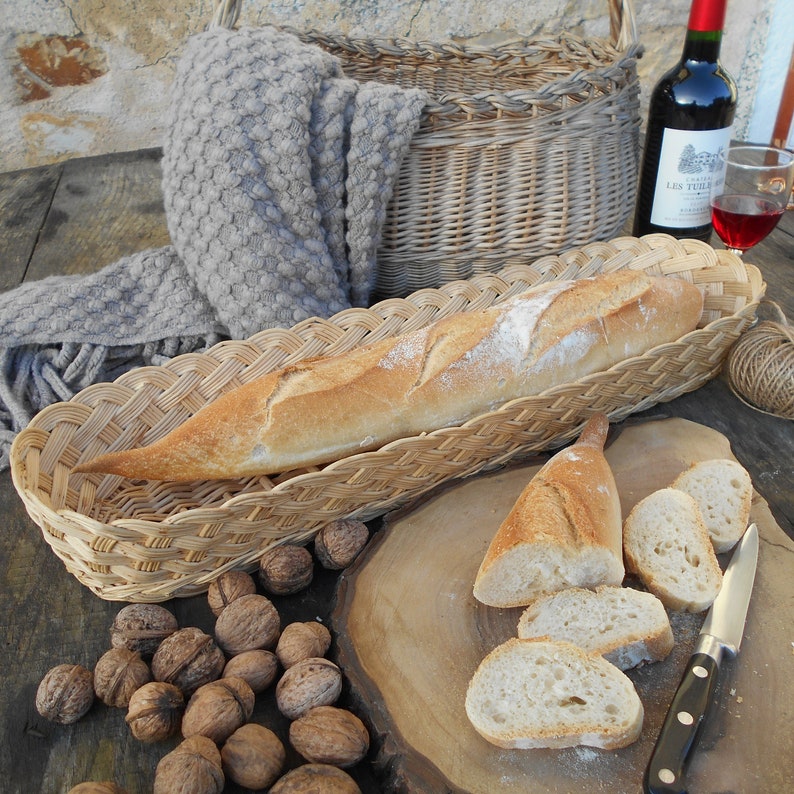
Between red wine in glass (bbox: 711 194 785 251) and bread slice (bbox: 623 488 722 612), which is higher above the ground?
red wine in glass (bbox: 711 194 785 251)

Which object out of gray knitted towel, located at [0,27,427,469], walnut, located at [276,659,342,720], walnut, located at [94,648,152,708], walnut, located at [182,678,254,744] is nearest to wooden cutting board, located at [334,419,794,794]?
walnut, located at [276,659,342,720]

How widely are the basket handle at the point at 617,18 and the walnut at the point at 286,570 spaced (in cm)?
105

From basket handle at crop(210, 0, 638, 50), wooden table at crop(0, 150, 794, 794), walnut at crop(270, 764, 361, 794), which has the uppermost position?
basket handle at crop(210, 0, 638, 50)

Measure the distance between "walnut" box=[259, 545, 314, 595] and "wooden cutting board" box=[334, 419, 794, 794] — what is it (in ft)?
0.23

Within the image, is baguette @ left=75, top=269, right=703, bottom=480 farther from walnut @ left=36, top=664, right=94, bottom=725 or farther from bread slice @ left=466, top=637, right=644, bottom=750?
bread slice @ left=466, top=637, right=644, bottom=750

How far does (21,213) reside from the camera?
6.55 feet

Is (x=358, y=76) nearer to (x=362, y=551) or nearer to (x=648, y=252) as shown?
(x=648, y=252)

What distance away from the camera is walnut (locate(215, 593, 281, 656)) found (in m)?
0.88

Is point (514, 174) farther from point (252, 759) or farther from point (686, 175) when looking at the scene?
point (252, 759)

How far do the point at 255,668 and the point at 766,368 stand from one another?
37.8 inches

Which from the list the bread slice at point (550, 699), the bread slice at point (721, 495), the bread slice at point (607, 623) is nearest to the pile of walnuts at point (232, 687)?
the bread slice at point (550, 699)

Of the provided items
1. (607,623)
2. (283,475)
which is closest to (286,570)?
(283,475)

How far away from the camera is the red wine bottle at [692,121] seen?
52.8 inches

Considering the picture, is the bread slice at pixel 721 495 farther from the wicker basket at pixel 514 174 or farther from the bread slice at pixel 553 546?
the wicker basket at pixel 514 174
